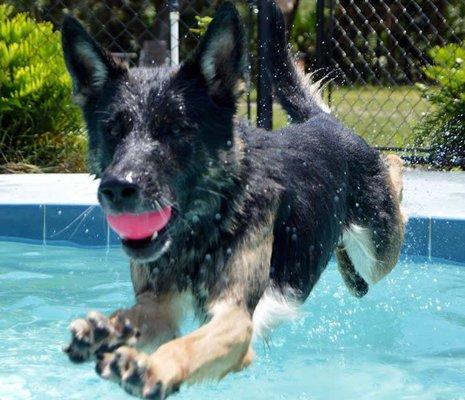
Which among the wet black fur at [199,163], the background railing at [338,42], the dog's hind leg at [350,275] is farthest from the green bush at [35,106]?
the wet black fur at [199,163]

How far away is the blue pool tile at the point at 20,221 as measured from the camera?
6.82m

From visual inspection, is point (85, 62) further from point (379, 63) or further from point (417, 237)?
point (379, 63)

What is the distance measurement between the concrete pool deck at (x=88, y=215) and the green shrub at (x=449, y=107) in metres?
1.25

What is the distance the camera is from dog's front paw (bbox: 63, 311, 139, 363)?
3.29m

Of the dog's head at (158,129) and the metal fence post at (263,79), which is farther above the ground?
the dog's head at (158,129)

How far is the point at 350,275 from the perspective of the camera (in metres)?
5.38

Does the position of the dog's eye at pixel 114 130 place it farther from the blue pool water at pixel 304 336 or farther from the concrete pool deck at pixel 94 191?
the concrete pool deck at pixel 94 191

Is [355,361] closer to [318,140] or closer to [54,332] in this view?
[318,140]

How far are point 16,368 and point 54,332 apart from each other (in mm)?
562

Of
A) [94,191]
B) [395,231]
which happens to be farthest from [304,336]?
[94,191]

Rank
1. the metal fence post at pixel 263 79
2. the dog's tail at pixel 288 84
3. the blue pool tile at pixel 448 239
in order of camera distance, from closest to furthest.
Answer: the dog's tail at pixel 288 84 → the blue pool tile at pixel 448 239 → the metal fence post at pixel 263 79

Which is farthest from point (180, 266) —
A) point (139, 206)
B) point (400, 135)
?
point (400, 135)

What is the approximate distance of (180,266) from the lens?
12.6ft

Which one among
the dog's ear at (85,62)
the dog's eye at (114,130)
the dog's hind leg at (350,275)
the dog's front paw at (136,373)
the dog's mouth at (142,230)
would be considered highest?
the dog's ear at (85,62)
